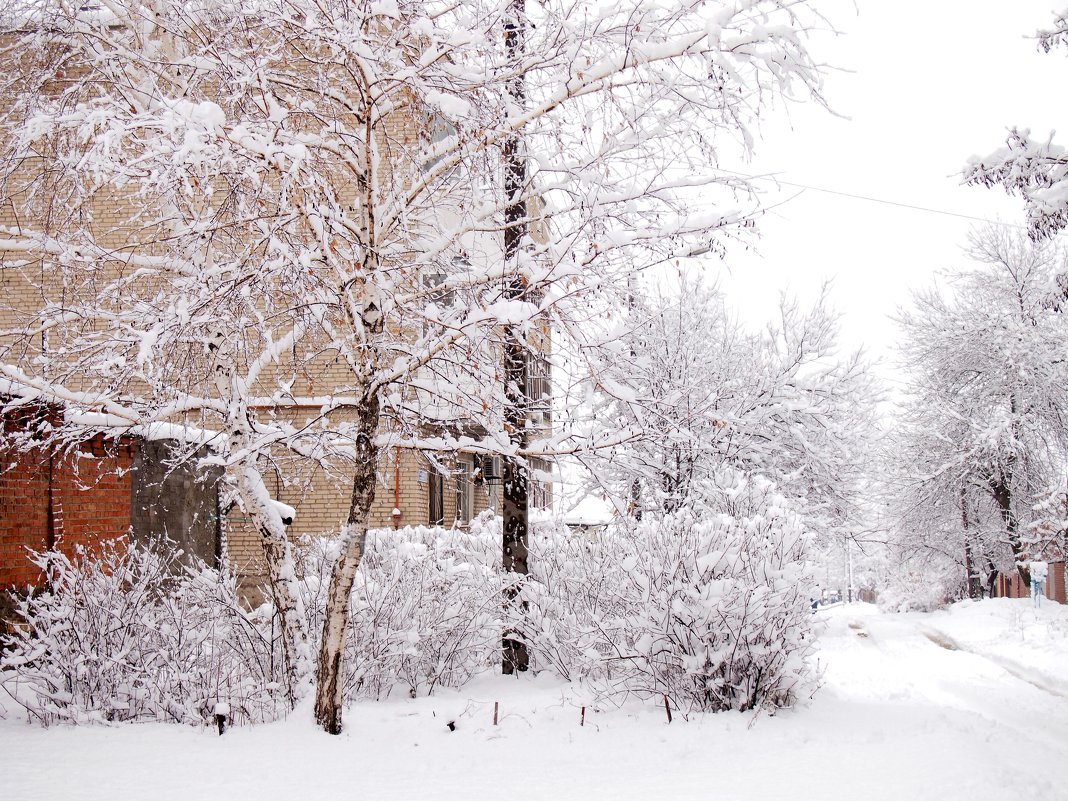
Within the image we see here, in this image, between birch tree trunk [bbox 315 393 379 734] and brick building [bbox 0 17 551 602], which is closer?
birch tree trunk [bbox 315 393 379 734]

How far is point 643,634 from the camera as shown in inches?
274

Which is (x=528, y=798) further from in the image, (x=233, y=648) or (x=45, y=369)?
(x=45, y=369)

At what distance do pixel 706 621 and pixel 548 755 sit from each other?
1.66 meters

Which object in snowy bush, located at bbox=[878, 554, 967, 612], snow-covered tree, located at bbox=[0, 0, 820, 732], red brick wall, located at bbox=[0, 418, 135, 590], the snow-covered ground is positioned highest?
snow-covered tree, located at bbox=[0, 0, 820, 732]

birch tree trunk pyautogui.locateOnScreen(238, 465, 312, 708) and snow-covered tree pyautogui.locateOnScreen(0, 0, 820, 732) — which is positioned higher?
snow-covered tree pyautogui.locateOnScreen(0, 0, 820, 732)

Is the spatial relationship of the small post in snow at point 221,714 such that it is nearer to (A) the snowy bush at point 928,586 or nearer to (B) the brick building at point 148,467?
(B) the brick building at point 148,467

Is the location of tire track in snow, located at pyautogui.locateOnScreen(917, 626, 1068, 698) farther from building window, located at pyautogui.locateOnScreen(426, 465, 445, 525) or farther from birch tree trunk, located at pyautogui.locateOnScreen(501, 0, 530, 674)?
building window, located at pyautogui.locateOnScreen(426, 465, 445, 525)

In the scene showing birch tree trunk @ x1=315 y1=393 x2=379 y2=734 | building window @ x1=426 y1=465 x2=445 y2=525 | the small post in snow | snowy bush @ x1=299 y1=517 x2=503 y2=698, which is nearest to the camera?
birch tree trunk @ x1=315 y1=393 x2=379 y2=734

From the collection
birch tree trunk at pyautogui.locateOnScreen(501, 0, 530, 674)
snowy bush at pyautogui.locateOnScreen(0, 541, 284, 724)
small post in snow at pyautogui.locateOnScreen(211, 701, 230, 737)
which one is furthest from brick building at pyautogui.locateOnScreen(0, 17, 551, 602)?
small post in snow at pyautogui.locateOnScreen(211, 701, 230, 737)

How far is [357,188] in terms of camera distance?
5.96m

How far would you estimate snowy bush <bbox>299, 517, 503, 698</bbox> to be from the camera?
7082mm

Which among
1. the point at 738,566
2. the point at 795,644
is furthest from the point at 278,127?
the point at 795,644

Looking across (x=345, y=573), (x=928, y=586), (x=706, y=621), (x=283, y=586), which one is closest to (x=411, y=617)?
(x=283, y=586)

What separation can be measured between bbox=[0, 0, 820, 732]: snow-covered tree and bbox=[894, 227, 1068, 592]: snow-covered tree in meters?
20.5
